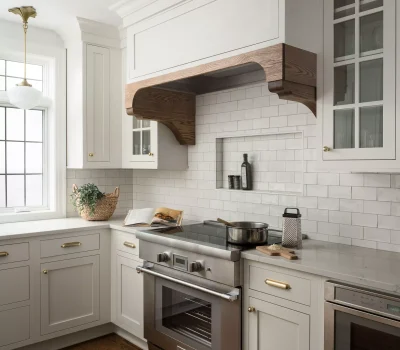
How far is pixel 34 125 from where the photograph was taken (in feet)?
12.3

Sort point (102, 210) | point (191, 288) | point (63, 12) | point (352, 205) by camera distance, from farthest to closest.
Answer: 1. point (102, 210)
2. point (63, 12)
3. point (191, 288)
4. point (352, 205)

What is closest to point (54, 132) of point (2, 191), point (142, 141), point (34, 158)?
point (34, 158)

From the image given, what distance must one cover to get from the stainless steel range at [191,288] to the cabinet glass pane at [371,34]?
1.19 meters

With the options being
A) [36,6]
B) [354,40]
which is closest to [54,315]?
[36,6]

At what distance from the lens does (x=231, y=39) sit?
237cm

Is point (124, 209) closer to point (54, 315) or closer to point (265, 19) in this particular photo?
point (54, 315)

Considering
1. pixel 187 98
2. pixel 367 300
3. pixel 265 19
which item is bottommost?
pixel 367 300

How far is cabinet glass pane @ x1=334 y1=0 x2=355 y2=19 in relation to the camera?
2086 mm

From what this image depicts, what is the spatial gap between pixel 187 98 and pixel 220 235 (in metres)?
1.24

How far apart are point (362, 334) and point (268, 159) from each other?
141 centimetres

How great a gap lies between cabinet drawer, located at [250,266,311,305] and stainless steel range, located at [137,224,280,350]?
11 centimetres

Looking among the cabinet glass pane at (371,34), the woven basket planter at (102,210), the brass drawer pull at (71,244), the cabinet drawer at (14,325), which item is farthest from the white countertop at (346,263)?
the cabinet glass pane at (371,34)

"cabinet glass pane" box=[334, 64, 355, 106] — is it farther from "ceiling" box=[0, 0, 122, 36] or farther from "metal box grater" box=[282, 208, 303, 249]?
"ceiling" box=[0, 0, 122, 36]

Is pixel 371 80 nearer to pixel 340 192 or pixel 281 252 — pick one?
pixel 340 192
